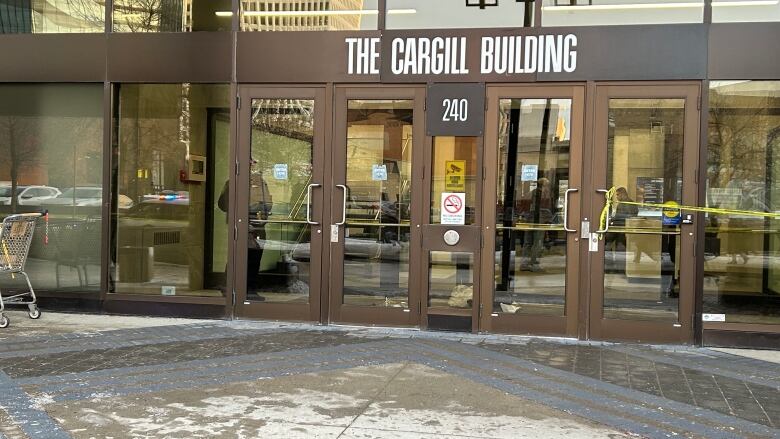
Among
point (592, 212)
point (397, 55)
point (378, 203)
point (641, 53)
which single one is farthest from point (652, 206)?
point (397, 55)

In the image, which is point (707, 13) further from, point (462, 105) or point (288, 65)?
point (288, 65)

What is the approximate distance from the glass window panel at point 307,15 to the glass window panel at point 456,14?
0.27 metres

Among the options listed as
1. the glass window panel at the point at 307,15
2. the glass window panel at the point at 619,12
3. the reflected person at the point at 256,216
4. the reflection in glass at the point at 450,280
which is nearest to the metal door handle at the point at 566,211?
the reflection in glass at the point at 450,280

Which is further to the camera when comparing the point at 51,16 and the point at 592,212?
the point at 51,16

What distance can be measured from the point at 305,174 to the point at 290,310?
1.51 m

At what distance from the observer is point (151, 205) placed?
8594 millimetres

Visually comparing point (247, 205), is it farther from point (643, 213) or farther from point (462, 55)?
point (643, 213)

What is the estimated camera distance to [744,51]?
7.14 m

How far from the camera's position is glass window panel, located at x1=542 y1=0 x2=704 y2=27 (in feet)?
24.1

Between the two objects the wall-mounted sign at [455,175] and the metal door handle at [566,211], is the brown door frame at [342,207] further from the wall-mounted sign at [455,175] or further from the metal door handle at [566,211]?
the metal door handle at [566,211]

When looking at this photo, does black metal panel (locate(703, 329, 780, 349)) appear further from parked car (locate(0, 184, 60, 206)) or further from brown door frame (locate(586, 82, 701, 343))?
parked car (locate(0, 184, 60, 206))

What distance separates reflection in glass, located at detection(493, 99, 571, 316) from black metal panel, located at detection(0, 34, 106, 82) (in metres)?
4.65

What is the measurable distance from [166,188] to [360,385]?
410 cm

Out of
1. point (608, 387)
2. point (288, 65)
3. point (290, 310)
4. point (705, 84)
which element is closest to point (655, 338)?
point (608, 387)
